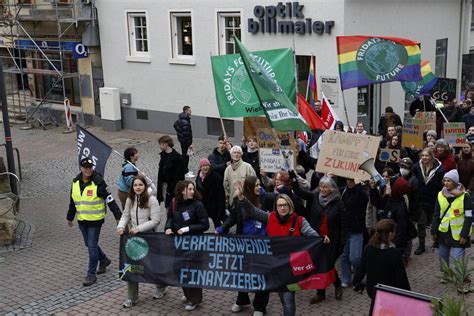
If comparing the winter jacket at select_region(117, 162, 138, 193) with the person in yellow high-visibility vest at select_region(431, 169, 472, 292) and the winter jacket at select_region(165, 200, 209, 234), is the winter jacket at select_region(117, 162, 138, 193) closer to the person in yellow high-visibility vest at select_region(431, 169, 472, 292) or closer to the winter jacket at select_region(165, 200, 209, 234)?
the winter jacket at select_region(165, 200, 209, 234)

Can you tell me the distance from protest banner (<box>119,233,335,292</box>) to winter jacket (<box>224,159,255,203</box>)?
2.17 meters

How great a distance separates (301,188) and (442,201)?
1.76m

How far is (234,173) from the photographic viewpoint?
9812 millimetres

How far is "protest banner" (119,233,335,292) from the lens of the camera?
288 inches

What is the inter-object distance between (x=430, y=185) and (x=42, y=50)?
1786 centimetres

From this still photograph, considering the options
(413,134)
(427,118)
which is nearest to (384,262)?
(413,134)

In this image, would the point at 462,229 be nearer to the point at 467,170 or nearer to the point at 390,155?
the point at 467,170

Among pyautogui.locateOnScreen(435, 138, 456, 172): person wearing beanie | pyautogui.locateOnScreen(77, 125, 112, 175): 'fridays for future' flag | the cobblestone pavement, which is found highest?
pyautogui.locateOnScreen(77, 125, 112, 175): 'fridays for future' flag

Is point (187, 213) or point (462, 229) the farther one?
point (462, 229)

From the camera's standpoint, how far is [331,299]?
7.95 meters

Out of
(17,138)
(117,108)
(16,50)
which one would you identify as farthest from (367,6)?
(16,50)

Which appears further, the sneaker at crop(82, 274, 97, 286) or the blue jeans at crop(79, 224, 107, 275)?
the sneaker at crop(82, 274, 97, 286)

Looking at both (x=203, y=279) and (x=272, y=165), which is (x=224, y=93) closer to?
(x=272, y=165)

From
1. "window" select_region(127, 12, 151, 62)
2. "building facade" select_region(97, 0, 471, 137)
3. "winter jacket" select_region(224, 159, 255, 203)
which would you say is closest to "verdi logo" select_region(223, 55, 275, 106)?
"winter jacket" select_region(224, 159, 255, 203)
